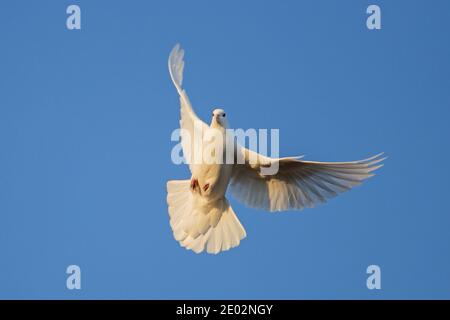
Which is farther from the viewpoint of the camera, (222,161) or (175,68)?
(175,68)

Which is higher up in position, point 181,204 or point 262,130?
point 262,130

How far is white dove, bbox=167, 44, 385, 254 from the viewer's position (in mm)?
18797

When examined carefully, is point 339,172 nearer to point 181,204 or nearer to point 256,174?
point 256,174

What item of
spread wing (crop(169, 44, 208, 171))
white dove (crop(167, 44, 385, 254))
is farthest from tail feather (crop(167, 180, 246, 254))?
spread wing (crop(169, 44, 208, 171))

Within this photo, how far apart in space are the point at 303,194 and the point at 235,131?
5.23ft

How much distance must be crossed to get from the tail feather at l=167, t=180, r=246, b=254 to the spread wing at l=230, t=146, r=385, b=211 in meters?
0.48

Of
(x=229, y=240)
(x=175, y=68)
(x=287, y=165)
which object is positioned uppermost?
(x=175, y=68)

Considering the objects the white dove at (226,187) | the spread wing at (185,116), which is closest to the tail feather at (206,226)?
the white dove at (226,187)

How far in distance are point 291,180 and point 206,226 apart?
1676 millimetres

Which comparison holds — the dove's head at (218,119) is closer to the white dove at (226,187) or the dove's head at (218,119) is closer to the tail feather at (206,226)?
the white dove at (226,187)

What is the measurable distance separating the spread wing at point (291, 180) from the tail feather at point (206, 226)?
1.58ft

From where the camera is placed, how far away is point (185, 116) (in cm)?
1964

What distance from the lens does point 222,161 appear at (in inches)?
738

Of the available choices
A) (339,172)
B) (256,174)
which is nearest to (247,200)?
(256,174)
